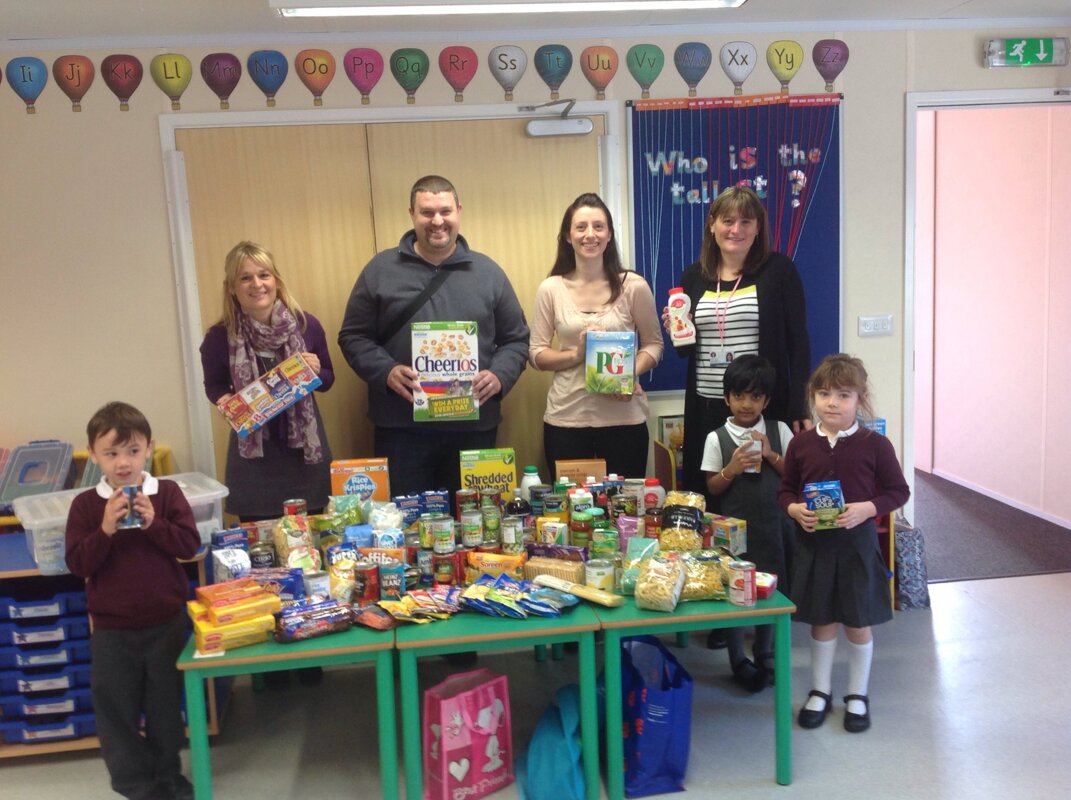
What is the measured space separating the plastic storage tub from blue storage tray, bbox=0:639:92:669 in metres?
0.28

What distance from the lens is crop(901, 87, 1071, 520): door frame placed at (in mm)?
4273

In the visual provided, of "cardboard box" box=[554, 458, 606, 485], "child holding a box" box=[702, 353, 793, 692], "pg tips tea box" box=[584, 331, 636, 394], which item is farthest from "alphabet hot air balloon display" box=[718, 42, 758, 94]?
"cardboard box" box=[554, 458, 606, 485]

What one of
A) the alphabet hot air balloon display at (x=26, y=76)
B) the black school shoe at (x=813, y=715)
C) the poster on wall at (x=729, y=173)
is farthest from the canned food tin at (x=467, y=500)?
the alphabet hot air balloon display at (x=26, y=76)

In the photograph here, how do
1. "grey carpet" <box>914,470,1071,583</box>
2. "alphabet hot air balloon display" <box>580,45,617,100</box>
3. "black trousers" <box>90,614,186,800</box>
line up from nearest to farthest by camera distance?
"black trousers" <box>90,614,186,800</box> < "alphabet hot air balloon display" <box>580,45,617,100</box> < "grey carpet" <box>914,470,1071,583</box>

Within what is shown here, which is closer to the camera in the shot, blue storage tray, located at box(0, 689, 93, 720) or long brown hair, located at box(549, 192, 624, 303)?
blue storage tray, located at box(0, 689, 93, 720)

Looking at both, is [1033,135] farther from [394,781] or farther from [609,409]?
[394,781]

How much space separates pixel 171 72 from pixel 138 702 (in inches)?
103

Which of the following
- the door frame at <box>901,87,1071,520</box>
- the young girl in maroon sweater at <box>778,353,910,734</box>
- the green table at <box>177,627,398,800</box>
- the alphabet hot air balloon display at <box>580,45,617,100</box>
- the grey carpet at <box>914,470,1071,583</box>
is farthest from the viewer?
the grey carpet at <box>914,470,1071,583</box>

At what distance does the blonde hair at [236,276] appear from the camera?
316 centimetres

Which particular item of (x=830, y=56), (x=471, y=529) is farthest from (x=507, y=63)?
(x=471, y=529)

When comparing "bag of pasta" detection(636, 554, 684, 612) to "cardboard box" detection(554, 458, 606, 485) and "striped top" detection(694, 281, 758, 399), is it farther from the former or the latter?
"striped top" detection(694, 281, 758, 399)

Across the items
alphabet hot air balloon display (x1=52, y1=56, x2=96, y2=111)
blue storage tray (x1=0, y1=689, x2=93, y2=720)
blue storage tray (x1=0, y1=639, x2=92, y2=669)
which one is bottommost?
blue storage tray (x1=0, y1=689, x2=93, y2=720)

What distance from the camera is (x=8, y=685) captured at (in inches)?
116

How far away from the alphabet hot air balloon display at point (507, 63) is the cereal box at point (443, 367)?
52.8 inches
